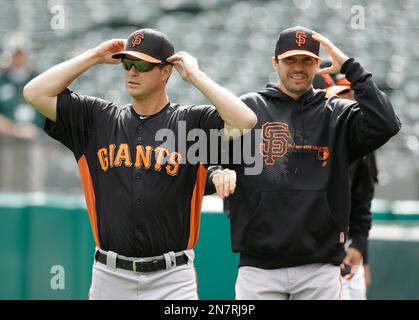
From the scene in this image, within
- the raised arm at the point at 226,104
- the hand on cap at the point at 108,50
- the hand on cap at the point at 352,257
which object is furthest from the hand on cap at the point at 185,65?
the hand on cap at the point at 352,257

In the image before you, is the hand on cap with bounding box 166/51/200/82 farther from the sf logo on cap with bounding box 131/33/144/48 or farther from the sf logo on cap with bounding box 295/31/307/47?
the sf logo on cap with bounding box 295/31/307/47

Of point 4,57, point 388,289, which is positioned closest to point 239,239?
point 388,289

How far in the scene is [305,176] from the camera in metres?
3.91

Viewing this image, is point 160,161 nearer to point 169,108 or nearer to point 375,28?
point 169,108

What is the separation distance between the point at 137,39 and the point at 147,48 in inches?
2.5

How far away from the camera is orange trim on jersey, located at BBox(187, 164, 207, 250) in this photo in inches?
145

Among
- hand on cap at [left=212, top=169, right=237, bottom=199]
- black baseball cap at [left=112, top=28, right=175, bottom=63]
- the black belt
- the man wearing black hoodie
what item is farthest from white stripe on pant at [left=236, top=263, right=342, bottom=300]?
black baseball cap at [left=112, top=28, right=175, bottom=63]

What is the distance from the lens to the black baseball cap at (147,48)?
363 centimetres

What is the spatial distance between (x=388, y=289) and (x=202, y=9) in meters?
3.81

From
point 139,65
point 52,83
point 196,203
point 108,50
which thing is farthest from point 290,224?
point 52,83

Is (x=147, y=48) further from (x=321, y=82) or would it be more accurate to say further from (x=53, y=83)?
(x=321, y=82)

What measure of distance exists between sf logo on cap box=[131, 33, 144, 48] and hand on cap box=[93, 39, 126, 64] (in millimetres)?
93

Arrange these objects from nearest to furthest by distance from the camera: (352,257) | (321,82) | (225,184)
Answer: (225,184), (352,257), (321,82)

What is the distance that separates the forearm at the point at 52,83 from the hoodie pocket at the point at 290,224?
1032mm
